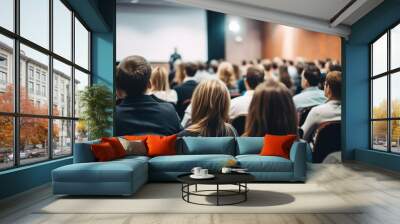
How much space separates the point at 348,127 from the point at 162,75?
4360 mm

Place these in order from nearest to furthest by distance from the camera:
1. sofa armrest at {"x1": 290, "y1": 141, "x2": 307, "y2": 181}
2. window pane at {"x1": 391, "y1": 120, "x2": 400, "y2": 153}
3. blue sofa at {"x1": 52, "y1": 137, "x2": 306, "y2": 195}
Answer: blue sofa at {"x1": 52, "y1": 137, "x2": 306, "y2": 195}, sofa armrest at {"x1": 290, "y1": 141, "x2": 307, "y2": 181}, window pane at {"x1": 391, "y1": 120, "x2": 400, "y2": 153}

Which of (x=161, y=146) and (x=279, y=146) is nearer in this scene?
(x=279, y=146)

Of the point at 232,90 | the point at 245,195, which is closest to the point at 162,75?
the point at 232,90

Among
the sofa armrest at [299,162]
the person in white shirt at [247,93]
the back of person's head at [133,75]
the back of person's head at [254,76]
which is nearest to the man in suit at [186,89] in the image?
the back of person's head at [133,75]

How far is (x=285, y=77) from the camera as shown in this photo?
8.28 meters

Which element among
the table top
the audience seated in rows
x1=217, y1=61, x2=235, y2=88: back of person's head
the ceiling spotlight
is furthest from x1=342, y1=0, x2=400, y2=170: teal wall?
the table top

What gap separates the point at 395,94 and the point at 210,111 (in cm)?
375

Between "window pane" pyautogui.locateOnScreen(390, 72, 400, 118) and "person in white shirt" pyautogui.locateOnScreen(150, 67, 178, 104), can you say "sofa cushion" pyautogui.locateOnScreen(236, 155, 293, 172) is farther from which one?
"window pane" pyautogui.locateOnScreen(390, 72, 400, 118)

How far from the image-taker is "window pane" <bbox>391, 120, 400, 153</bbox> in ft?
24.4

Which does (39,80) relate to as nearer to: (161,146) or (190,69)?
(161,146)

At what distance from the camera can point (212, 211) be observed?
13.5ft

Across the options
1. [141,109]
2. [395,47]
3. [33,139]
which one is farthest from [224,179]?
[395,47]

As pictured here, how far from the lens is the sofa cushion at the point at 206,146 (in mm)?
6812

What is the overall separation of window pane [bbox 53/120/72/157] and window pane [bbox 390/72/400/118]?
6341 mm
